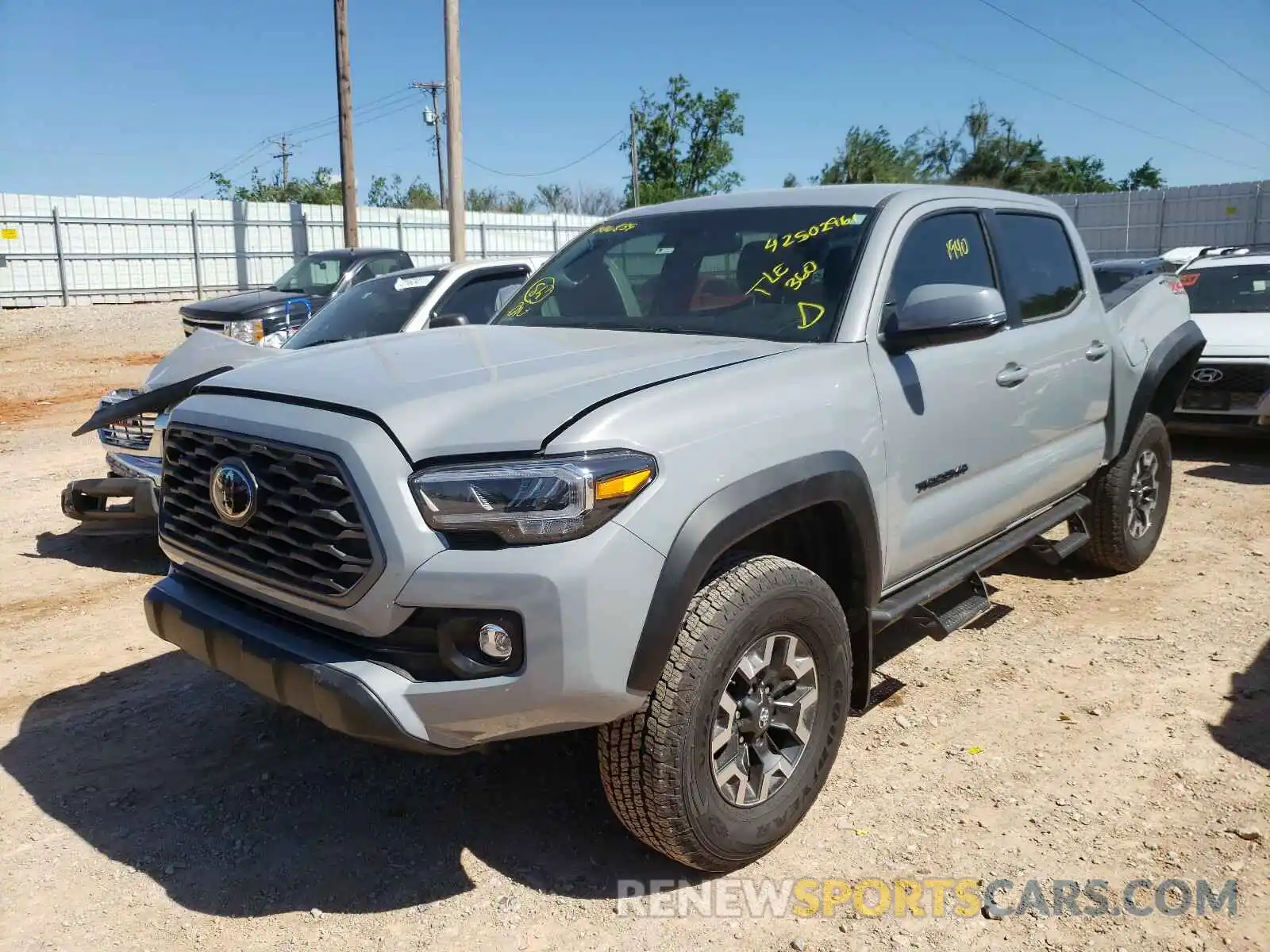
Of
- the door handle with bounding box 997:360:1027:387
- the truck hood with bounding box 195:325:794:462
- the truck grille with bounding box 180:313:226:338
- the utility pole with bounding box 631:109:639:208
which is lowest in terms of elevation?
the truck grille with bounding box 180:313:226:338

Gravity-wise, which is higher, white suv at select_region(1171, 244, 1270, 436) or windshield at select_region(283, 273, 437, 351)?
windshield at select_region(283, 273, 437, 351)

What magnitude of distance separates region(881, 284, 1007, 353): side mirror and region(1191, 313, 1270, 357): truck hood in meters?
5.77

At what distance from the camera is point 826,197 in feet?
12.9

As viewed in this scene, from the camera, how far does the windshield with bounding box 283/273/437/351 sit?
22.8ft

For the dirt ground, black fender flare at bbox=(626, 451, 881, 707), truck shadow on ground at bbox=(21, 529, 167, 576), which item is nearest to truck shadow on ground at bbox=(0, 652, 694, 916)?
the dirt ground

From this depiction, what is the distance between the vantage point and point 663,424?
2.62 meters

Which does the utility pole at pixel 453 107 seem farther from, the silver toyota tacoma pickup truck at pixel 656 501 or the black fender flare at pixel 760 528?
the black fender flare at pixel 760 528

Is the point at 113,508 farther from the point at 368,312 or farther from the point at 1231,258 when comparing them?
the point at 1231,258

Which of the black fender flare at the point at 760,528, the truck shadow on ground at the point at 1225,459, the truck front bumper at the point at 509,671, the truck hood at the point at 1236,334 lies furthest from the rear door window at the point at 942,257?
the truck hood at the point at 1236,334

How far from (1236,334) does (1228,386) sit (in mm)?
607

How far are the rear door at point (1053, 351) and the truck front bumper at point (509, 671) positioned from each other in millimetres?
2319

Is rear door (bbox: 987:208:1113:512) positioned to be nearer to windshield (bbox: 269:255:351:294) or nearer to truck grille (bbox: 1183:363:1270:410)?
truck grille (bbox: 1183:363:1270:410)

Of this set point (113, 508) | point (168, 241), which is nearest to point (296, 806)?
point (113, 508)

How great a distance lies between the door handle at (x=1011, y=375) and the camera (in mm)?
3941
